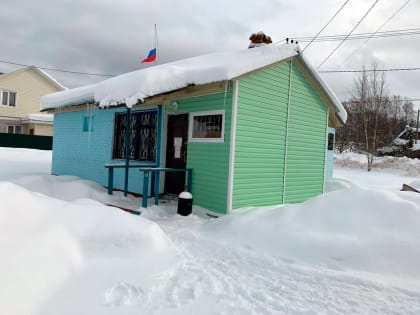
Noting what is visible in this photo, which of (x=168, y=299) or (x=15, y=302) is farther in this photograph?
(x=168, y=299)

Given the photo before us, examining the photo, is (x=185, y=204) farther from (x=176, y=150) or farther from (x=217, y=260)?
(x=217, y=260)

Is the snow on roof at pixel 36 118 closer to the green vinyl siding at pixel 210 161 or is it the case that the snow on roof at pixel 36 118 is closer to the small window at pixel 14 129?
the small window at pixel 14 129

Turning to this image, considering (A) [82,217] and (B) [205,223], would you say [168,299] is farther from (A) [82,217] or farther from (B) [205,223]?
(B) [205,223]

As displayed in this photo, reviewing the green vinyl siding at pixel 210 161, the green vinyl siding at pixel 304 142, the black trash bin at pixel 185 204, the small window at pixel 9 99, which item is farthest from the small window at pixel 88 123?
the small window at pixel 9 99

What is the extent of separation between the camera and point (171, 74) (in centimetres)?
716

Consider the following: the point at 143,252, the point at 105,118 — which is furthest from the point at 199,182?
the point at 105,118

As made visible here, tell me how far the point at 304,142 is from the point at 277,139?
1.26 metres

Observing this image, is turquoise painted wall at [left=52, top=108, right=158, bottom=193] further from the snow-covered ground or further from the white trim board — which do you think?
the snow-covered ground

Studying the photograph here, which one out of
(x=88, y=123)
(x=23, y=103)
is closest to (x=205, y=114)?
(x=88, y=123)

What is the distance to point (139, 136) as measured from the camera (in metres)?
9.16

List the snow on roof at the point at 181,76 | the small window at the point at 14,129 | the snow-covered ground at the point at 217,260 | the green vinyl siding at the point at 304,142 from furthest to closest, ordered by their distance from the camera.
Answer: the small window at the point at 14,129
the green vinyl siding at the point at 304,142
the snow on roof at the point at 181,76
the snow-covered ground at the point at 217,260

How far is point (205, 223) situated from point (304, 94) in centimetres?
451

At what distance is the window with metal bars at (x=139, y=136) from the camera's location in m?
8.77

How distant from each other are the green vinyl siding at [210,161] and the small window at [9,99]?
2566 cm
